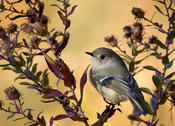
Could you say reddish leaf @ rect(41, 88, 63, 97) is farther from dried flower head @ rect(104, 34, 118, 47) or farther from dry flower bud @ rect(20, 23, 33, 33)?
dried flower head @ rect(104, 34, 118, 47)

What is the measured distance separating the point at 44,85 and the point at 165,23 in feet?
7.30

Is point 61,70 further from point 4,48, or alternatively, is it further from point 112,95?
point 112,95

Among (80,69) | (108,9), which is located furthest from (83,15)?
(80,69)

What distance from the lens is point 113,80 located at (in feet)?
5.62

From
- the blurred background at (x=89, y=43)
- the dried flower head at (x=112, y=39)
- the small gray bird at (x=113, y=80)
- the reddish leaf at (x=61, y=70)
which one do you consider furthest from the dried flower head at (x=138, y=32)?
the blurred background at (x=89, y=43)

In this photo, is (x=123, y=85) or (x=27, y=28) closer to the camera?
(x=27, y=28)

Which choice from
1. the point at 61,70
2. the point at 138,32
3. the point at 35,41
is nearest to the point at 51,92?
the point at 61,70

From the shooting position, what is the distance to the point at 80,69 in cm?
305

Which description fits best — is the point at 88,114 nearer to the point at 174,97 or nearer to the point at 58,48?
the point at 174,97

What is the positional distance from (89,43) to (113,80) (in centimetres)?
155

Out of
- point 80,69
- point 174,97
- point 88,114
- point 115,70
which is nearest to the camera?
point 174,97

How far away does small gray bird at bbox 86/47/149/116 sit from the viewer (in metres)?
1.60

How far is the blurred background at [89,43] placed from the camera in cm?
286

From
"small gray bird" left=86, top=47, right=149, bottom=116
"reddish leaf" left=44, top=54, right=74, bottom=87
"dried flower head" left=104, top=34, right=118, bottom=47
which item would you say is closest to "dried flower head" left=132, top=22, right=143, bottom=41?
"dried flower head" left=104, top=34, right=118, bottom=47
